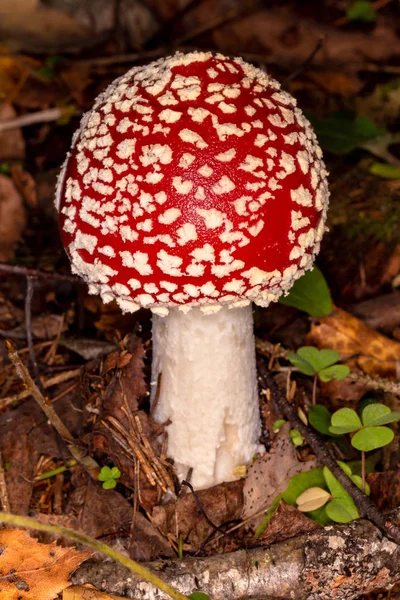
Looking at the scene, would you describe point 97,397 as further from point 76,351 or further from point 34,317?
point 34,317

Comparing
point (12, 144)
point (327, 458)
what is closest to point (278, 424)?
point (327, 458)

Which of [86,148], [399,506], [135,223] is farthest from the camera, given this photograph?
[399,506]

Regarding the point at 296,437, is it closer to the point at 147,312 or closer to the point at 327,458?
the point at 327,458

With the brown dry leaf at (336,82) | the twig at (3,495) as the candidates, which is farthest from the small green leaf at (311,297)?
the brown dry leaf at (336,82)

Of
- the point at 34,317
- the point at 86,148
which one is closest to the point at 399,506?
the point at 86,148

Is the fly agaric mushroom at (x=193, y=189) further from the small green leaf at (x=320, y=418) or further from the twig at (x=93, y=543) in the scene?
the twig at (x=93, y=543)

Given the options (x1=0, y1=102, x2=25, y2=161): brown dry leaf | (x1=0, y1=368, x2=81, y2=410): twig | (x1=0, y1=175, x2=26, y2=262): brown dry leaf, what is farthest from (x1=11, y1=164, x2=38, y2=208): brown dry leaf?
(x1=0, y1=368, x2=81, y2=410): twig

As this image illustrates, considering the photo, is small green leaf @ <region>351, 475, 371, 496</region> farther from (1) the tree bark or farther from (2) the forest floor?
(1) the tree bark
